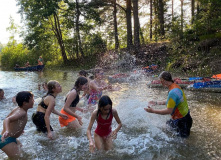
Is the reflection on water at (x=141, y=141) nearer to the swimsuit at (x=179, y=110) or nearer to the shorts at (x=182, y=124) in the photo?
the shorts at (x=182, y=124)

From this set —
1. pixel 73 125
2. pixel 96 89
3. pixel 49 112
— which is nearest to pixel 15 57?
pixel 96 89

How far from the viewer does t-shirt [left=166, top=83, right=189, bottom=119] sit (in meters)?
3.94

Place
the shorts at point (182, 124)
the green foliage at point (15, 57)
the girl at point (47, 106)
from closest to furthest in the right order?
the shorts at point (182, 124)
the girl at point (47, 106)
the green foliage at point (15, 57)

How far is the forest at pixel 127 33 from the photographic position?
1476 centimetres

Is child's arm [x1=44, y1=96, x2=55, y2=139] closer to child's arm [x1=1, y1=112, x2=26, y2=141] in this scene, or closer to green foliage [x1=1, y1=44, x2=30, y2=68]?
child's arm [x1=1, y1=112, x2=26, y2=141]

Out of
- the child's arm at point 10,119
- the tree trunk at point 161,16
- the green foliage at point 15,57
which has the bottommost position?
the child's arm at point 10,119

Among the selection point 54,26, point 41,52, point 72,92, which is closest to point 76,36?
point 54,26

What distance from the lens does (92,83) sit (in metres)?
6.66

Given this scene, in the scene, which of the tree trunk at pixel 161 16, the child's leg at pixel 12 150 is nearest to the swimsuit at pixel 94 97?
the child's leg at pixel 12 150

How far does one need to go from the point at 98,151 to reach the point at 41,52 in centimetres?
3113

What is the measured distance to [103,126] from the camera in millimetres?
3801

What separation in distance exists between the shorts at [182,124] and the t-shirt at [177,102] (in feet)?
0.28

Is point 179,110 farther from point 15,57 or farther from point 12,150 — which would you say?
point 15,57

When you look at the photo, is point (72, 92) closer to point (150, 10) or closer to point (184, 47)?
point (184, 47)
